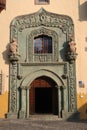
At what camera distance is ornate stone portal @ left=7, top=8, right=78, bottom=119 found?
67.6 ft

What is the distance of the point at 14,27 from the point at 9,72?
10.2ft

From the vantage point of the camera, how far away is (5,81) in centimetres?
2094

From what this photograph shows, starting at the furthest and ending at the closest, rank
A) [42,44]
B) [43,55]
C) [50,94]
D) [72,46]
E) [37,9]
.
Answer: [50,94] → [42,44] → [37,9] → [43,55] → [72,46]

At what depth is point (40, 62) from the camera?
21.0 metres

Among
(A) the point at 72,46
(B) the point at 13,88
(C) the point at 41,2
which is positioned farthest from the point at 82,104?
(C) the point at 41,2

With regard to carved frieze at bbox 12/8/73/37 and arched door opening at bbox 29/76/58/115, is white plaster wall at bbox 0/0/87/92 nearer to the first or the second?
carved frieze at bbox 12/8/73/37

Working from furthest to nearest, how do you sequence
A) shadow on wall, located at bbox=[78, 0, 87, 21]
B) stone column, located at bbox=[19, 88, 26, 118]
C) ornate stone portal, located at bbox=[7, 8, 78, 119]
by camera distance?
shadow on wall, located at bbox=[78, 0, 87, 21]
ornate stone portal, located at bbox=[7, 8, 78, 119]
stone column, located at bbox=[19, 88, 26, 118]

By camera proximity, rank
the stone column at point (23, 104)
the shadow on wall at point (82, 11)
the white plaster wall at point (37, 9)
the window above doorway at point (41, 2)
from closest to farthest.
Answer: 1. the stone column at point (23, 104)
2. the white plaster wall at point (37, 9)
3. the shadow on wall at point (82, 11)
4. the window above doorway at point (41, 2)

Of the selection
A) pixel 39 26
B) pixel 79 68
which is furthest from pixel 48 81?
pixel 39 26

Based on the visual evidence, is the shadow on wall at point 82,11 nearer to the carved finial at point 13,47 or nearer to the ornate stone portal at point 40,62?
the ornate stone portal at point 40,62

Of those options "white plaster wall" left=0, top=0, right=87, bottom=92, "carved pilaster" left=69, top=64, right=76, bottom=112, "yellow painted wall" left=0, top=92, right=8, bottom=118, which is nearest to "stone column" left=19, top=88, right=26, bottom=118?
"yellow painted wall" left=0, top=92, right=8, bottom=118

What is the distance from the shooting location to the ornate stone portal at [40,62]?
20.6 m

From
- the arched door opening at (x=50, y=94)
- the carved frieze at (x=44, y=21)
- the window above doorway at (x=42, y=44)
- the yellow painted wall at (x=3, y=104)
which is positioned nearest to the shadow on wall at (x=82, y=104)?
the arched door opening at (x=50, y=94)

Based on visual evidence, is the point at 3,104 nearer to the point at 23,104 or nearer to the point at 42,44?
the point at 23,104
